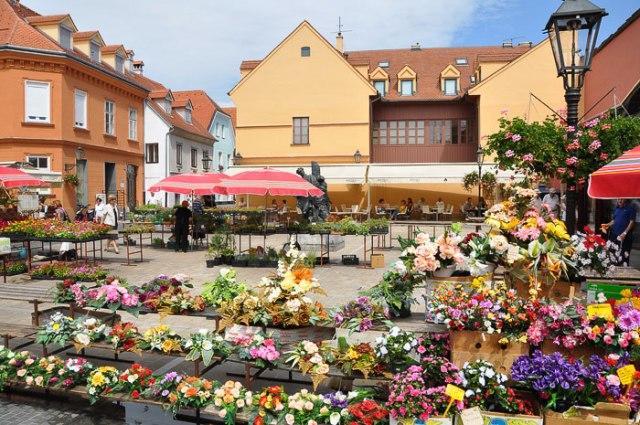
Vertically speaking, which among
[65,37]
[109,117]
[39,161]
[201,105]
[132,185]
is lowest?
[132,185]

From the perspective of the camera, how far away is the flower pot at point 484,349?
3613 millimetres

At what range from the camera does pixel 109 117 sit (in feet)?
96.5

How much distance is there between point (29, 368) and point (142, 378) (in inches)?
49.1

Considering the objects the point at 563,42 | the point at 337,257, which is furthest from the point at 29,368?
the point at 337,257

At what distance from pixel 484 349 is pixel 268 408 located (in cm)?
157

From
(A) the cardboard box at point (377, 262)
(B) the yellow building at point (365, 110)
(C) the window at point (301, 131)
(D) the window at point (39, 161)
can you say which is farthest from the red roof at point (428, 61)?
(A) the cardboard box at point (377, 262)

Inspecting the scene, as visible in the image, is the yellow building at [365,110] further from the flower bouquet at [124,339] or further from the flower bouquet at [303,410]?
the flower bouquet at [303,410]

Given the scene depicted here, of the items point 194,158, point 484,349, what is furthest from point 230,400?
point 194,158

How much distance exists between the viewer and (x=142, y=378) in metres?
4.46

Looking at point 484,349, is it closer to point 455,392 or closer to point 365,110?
point 455,392

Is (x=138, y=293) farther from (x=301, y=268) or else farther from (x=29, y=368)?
(x=301, y=268)

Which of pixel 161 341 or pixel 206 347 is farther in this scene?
pixel 161 341

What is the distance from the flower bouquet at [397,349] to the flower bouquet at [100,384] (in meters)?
2.27

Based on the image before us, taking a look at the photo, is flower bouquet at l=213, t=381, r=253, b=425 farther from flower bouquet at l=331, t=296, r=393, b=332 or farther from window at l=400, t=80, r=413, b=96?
window at l=400, t=80, r=413, b=96
